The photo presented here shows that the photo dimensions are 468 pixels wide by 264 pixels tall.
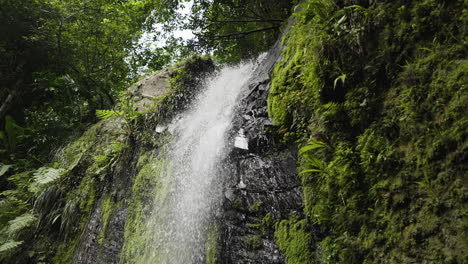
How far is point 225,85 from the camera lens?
604 centimetres

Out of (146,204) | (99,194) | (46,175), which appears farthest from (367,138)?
(46,175)

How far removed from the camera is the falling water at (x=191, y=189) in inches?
137

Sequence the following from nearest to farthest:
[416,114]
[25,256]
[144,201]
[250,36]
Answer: [416,114]
[144,201]
[25,256]
[250,36]

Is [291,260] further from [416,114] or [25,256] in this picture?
[25,256]

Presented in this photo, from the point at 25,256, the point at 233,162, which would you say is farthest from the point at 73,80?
the point at 233,162

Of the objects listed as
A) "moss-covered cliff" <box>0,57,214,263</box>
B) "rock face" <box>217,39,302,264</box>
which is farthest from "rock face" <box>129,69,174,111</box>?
"rock face" <box>217,39,302,264</box>

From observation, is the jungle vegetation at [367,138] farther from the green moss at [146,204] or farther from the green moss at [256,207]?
the green moss at [256,207]

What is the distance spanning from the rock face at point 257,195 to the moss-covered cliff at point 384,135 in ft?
0.63

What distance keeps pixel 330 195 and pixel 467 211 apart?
3.11 feet

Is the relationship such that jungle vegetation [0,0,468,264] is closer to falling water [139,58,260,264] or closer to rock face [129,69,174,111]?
falling water [139,58,260,264]

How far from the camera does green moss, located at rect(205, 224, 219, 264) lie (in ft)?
10.1

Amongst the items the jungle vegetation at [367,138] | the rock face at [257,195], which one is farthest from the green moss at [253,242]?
the jungle vegetation at [367,138]

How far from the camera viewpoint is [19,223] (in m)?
5.50

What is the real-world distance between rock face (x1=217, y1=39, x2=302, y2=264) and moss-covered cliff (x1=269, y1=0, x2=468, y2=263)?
191 millimetres
